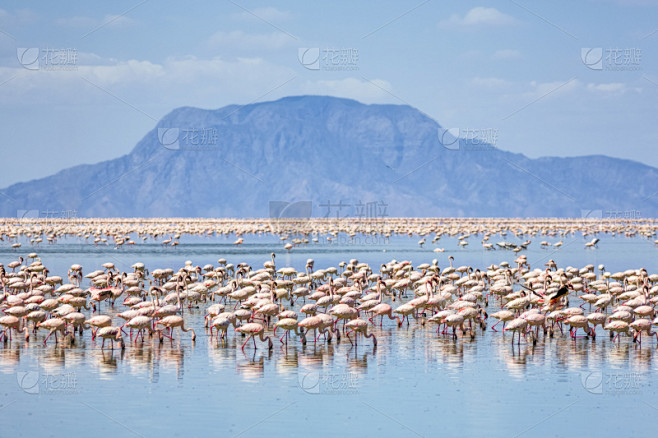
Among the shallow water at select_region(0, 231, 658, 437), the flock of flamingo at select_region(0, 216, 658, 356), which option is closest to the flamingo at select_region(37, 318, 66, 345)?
the flock of flamingo at select_region(0, 216, 658, 356)

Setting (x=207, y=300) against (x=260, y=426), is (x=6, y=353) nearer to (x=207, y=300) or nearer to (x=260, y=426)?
(x=260, y=426)

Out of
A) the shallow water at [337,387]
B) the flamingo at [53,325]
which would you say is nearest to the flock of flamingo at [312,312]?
the flamingo at [53,325]

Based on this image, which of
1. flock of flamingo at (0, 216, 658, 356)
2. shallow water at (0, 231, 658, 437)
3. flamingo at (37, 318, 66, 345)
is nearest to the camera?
shallow water at (0, 231, 658, 437)

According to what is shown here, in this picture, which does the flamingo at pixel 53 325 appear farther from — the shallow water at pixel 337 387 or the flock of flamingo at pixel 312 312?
the shallow water at pixel 337 387

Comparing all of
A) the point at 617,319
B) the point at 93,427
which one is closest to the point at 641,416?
the point at 617,319

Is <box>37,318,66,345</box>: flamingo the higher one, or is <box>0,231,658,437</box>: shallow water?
<box>37,318,66,345</box>: flamingo

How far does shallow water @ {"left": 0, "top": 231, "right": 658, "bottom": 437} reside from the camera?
44.8 feet

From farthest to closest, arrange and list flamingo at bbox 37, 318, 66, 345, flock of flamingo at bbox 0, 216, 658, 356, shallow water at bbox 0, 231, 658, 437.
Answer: flock of flamingo at bbox 0, 216, 658, 356
flamingo at bbox 37, 318, 66, 345
shallow water at bbox 0, 231, 658, 437

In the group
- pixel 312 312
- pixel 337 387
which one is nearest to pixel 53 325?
pixel 312 312

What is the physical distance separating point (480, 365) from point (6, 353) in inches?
390

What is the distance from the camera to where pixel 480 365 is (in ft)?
Answer: 58.0

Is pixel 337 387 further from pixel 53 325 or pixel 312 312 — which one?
pixel 53 325

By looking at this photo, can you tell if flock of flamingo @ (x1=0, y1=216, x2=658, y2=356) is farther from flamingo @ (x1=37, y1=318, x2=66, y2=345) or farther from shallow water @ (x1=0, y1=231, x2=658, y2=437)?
shallow water @ (x1=0, y1=231, x2=658, y2=437)

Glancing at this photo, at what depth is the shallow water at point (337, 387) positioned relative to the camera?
13.6 meters
